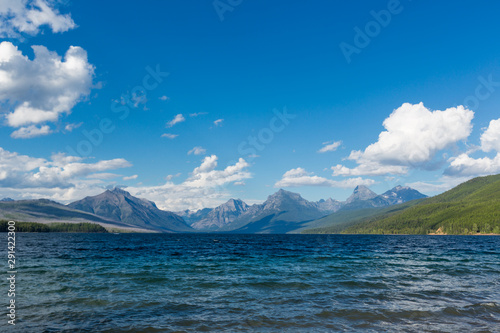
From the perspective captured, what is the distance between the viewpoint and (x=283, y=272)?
37.4 metres

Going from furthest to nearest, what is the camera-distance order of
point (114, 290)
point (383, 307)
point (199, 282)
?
point (199, 282)
point (114, 290)
point (383, 307)

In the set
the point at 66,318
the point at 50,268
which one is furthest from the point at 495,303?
the point at 50,268

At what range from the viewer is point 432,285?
2911 centimetres

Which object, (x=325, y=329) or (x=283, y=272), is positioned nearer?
(x=325, y=329)

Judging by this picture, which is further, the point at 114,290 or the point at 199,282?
the point at 199,282

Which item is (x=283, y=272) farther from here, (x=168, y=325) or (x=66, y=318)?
(x=66, y=318)

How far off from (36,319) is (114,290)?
8660mm

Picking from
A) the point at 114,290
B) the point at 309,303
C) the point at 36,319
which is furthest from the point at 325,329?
the point at 114,290

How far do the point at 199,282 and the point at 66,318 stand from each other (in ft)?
45.1

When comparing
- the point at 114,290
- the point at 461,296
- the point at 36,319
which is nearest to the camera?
the point at 36,319

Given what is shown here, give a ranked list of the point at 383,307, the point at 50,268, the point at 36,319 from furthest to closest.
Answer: the point at 50,268 < the point at 383,307 < the point at 36,319

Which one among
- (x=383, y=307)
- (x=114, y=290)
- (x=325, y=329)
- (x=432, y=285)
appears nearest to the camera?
(x=325, y=329)

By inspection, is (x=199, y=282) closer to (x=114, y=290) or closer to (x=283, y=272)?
(x=114, y=290)

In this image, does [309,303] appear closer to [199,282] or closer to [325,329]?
[325,329]
